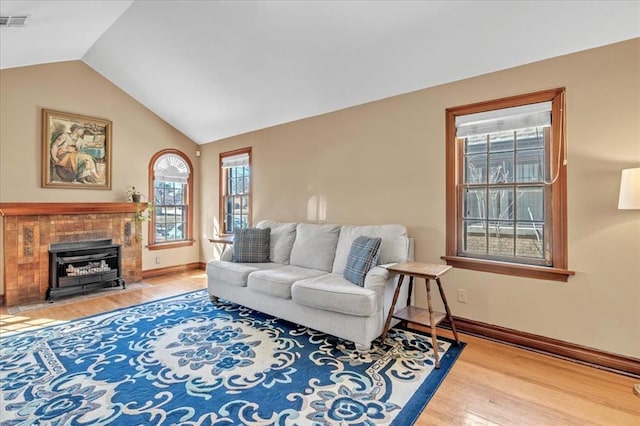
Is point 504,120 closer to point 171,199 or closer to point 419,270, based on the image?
point 419,270

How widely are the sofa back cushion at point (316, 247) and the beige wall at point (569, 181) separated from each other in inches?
14.9

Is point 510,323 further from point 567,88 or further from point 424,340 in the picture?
point 567,88

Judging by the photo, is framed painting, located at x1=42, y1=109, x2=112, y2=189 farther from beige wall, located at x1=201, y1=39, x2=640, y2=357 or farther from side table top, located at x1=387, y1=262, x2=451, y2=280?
side table top, located at x1=387, y1=262, x2=451, y2=280

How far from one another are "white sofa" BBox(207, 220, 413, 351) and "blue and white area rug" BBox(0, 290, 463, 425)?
0.22 metres

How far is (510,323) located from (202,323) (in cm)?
298

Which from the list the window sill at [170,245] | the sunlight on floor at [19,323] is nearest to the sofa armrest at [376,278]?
the sunlight on floor at [19,323]

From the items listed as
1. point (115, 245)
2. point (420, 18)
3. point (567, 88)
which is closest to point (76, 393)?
point (115, 245)

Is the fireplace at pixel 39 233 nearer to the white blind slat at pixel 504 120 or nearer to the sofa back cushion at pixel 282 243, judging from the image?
the sofa back cushion at pixel 282 243

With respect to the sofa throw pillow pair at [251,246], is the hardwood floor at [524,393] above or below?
below

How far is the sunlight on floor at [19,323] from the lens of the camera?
3.13m

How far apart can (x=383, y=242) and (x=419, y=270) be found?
661mm

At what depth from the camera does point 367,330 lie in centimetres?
256

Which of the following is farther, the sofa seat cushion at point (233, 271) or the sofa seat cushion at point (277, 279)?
the sofa seat cushion at point (233, 271)

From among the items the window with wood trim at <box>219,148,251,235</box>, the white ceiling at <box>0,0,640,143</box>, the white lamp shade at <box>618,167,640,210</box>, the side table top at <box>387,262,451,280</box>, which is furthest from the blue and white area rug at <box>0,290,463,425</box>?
the white ceiling at <box>0,0,640,143</box>
